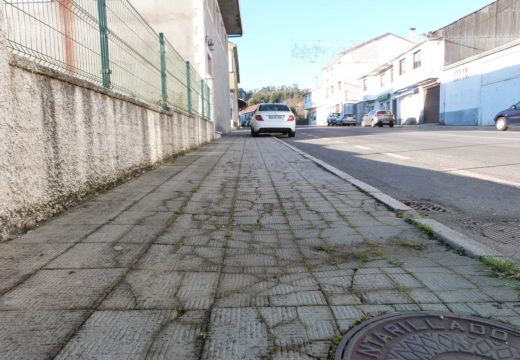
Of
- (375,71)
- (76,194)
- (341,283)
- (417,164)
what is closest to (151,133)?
(76,194)

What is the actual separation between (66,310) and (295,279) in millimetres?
1310

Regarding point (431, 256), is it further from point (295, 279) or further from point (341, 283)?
point (295, 279)

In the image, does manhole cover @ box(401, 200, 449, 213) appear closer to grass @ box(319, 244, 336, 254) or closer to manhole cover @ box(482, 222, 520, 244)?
manhole cover @ box(482, 222, 520, 244)

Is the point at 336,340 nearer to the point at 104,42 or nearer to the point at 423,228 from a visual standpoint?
the point at 423,228

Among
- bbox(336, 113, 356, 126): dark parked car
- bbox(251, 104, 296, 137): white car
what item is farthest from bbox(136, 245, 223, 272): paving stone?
bbox(336, 113, 356, 126): dark parked car

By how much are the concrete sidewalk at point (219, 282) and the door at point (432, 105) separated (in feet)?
115

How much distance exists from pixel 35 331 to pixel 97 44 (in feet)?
14.8

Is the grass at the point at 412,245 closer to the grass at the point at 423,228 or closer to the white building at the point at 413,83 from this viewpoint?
the grass at the point at 423,228

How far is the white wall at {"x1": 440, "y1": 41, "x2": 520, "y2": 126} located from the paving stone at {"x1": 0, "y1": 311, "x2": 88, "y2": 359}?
97.2ft

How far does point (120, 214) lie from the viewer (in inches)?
166

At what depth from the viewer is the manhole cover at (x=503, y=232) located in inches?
136

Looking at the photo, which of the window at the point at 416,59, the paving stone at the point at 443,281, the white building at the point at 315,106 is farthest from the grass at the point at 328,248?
the white building at the point at 315,106

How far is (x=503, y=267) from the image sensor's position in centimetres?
268

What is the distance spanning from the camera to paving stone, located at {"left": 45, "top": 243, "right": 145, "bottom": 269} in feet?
9.25
